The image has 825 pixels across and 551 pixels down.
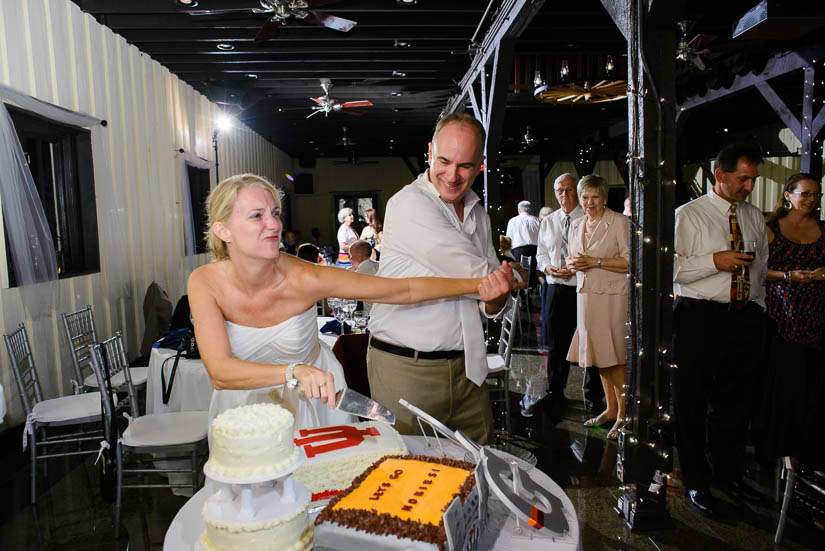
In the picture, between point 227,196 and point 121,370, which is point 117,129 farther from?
point 227,196

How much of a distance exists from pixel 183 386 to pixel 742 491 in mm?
3220

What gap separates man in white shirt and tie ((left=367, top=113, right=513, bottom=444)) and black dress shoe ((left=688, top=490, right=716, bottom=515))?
1.67 metres

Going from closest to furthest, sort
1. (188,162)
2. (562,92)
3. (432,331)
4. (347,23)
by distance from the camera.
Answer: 1. (432,331)
2. (347,23)
3. (562,92)
4. (188,162)

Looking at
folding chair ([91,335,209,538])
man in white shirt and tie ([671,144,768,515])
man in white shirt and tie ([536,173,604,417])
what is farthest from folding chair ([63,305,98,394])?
man in white shirt and tie ([671,144,768,515])

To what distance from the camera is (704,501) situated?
287cm

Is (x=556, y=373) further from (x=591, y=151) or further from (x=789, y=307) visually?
(x=591, y=151)

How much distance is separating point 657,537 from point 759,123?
40.8 feet

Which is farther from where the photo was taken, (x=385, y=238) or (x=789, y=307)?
(x=789, y=307)

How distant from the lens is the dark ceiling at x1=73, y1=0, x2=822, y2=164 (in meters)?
5.51

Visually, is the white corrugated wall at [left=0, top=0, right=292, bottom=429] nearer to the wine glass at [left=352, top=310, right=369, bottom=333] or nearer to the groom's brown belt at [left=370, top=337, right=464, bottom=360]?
the wine glass at [left=352, top=310, right=369, bottom=333]

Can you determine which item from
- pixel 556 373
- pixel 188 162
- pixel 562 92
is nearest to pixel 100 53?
pixel 188 162

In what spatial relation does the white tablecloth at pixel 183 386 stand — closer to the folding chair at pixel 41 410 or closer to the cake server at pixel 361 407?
the folding chair at pixel 41 410

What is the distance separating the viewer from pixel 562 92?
6.53 meters

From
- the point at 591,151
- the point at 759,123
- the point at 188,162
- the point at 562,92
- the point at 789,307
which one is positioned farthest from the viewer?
the point at 591,151
